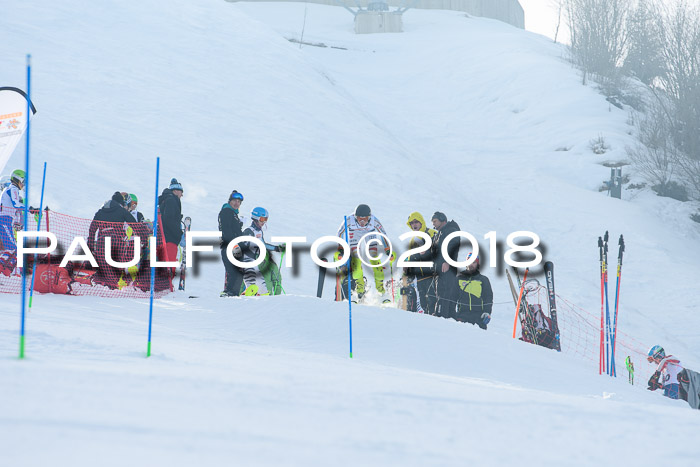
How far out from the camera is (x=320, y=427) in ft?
9.61

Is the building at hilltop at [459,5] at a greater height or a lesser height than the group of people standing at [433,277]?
Result: greater

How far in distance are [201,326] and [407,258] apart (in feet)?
9.97

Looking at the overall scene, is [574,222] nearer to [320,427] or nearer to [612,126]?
[612,126]

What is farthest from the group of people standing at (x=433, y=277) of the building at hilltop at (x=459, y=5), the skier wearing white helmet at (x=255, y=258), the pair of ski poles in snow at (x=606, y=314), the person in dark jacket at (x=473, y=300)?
the building at hilltop at (x=459, y=5)

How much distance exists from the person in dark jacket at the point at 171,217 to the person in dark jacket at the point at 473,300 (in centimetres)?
377

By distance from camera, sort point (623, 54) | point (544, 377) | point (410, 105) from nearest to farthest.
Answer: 1. point (544, 377)
2. point (410, 105)
3. point (623, 54)

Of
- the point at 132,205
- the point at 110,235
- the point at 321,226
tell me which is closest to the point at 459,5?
the point at 321,226

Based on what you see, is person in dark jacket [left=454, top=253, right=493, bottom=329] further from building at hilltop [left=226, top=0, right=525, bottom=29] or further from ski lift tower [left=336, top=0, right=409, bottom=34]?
building at hilltop [left=226, top=0, right=525, bottom=29]

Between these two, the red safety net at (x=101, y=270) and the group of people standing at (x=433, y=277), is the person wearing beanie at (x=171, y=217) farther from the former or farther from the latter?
the group of people standing at (x=433, y=277)

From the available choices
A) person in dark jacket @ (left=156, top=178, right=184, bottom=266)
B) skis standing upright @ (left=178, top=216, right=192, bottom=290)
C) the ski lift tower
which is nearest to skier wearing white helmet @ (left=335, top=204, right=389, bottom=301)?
person in dark jacket @ (left=156, top=178, right=184, bottom=266)

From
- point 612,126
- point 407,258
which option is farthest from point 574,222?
point 407,258

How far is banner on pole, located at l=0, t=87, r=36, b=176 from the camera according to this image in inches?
311

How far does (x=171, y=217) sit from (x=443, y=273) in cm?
363

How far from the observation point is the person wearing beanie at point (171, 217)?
372 inches
